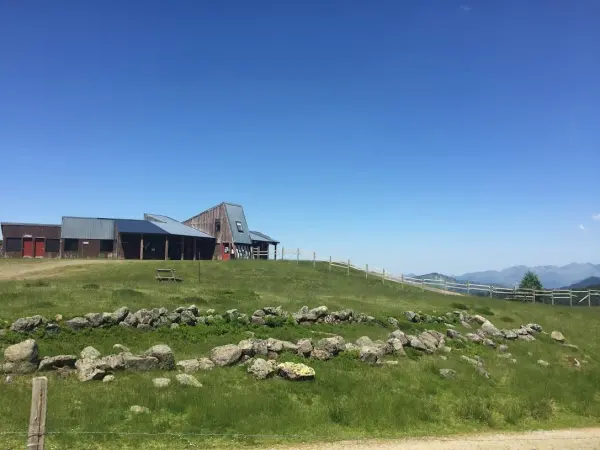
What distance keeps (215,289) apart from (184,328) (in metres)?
14.8

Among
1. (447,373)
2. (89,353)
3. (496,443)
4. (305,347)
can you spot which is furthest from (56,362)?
(447,373)

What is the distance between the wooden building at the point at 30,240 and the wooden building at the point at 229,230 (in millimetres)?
23873

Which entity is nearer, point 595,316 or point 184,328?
point 184,328

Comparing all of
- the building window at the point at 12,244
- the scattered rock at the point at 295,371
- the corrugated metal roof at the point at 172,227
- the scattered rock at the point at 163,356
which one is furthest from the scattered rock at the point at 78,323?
the building window at the point at 12,244

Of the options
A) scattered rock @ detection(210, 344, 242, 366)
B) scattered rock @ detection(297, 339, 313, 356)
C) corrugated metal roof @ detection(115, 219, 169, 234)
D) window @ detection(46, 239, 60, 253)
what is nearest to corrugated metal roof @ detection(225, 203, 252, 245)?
corrugated metal roof @ detection(115, 219, 169, 234)

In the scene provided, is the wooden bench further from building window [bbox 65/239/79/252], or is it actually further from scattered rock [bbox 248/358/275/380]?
building window [bbox 65/239/79/252]

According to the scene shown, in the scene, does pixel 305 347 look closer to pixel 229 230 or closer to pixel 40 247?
pixel 229 230

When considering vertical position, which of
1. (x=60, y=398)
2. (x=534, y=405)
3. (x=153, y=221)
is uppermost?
(x=153, y=221)

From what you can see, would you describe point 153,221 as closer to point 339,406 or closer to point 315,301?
point 315,301

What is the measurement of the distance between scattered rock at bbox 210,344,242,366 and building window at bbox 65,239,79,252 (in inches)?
2293

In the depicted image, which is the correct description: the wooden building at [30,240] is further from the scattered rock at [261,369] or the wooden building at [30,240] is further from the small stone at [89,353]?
the scattered rock at [261,369]

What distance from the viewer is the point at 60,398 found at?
14219 mm

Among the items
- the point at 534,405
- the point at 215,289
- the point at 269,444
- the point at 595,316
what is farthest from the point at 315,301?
the point at 595,316

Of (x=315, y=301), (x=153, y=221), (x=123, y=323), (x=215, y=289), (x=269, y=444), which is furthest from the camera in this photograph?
(x=153, y=221)
